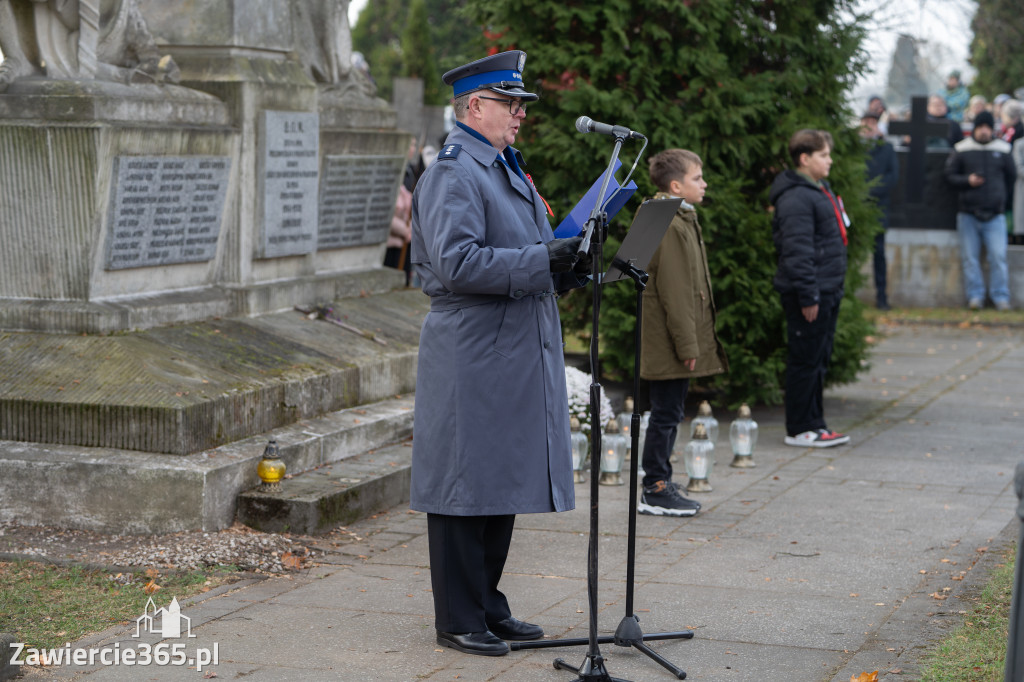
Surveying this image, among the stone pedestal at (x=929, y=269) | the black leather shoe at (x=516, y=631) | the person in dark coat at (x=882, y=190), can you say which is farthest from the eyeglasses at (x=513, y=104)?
the stone pedestal at (x=929, y=269)

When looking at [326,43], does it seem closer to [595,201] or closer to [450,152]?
[450,152]

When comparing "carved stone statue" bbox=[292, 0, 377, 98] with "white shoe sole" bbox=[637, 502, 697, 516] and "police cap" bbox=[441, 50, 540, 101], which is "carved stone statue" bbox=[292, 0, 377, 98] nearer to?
"white shoe sole" bbox=[637, 502, 697, 516]

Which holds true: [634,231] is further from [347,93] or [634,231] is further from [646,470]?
[347,93]

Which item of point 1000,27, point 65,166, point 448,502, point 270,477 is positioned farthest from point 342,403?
point 1000,27

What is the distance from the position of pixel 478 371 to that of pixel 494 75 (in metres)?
1.01

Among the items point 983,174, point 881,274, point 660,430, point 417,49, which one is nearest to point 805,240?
point 660,430

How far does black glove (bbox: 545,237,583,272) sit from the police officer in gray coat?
0.11 m

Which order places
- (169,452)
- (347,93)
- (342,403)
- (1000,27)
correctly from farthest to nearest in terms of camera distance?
1. (1000,27)
2. (347,93)
3. (342,403)
4. (169,452)

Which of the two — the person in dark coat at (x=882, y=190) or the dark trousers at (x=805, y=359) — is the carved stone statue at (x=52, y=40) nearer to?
the dark trousers at (x=805, y=359)

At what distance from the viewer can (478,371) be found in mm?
4695

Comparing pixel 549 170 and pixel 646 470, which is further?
pixel 549 170

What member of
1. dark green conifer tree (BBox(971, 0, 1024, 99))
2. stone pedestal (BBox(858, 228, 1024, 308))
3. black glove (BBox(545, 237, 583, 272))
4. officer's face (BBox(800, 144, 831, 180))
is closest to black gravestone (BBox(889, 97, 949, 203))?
stone pedestal (BBox(858, 228, 1024, 308))

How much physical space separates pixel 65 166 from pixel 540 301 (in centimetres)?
291

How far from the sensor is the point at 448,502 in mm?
4711
